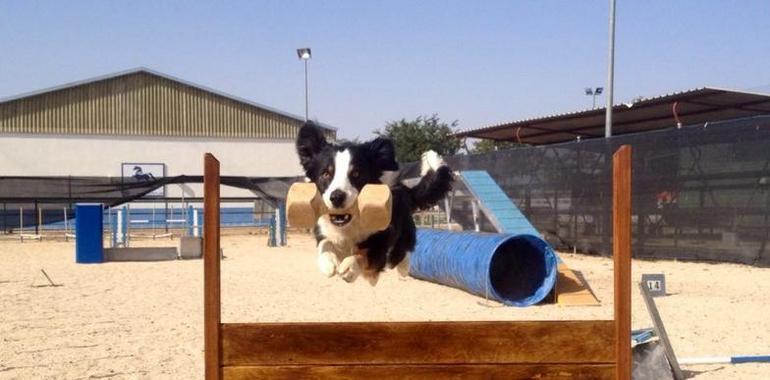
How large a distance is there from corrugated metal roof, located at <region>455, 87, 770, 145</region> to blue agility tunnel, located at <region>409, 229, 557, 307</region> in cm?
317

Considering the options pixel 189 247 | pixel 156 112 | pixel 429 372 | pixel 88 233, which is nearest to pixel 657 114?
pixel 189 247

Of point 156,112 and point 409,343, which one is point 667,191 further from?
point 156,112

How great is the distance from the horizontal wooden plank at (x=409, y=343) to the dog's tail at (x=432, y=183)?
776 millimetres

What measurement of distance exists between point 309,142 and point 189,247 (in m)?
17.2

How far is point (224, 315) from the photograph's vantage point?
1073 centimetres

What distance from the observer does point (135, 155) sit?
36.7 meters

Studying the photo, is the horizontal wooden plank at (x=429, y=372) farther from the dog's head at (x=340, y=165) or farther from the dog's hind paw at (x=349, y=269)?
the dog's head at (x=340, y=165)

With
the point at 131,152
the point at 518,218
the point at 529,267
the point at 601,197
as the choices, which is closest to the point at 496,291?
the point at 529,267

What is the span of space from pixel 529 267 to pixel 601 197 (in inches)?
256

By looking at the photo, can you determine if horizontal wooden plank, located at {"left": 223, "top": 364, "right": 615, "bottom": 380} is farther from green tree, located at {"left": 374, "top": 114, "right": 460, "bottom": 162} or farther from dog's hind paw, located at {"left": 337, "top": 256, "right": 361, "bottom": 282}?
green tree, located at {"left": 374, "top": 114, "right": 460, "bottom": 162}

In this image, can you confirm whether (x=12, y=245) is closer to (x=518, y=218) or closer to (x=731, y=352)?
(x=518, y=218)

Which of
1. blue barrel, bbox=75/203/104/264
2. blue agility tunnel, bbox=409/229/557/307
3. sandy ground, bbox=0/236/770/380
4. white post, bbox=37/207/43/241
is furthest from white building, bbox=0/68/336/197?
blue agility tunnel, bbox=409/229/557/307

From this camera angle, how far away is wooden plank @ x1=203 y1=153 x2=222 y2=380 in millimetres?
3814

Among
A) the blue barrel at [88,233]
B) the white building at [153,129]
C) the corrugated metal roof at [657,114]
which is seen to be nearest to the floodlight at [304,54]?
the corrugated metal roof at [657,114]
